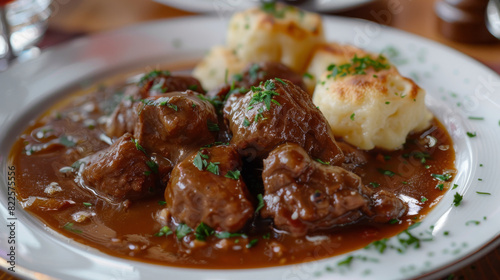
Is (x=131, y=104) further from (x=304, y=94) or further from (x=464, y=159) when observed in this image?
(x=464, y=159)

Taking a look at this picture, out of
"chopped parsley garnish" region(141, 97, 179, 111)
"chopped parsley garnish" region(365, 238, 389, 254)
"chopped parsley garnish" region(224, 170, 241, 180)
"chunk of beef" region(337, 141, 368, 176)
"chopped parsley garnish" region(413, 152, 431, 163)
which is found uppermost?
"chopped parsley garnish" region(141, 97, 179, 111)

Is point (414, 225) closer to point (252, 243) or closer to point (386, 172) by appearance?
point (386, 172)

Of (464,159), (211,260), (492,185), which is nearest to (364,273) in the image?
(211,260)

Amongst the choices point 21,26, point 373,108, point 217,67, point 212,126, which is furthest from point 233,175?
point 21,26

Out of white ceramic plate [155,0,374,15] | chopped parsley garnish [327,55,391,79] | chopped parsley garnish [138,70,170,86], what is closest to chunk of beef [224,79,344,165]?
chopped parsley garnish [327,55,391,79]

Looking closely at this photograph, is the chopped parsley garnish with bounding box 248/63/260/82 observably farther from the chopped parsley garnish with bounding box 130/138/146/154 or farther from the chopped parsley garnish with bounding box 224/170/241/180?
the chopped parsley garnish with bounding box 224/170/241/180

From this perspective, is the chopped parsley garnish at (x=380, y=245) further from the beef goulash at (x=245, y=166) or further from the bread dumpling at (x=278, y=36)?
the bread dumpling at (x=278, y=36)
